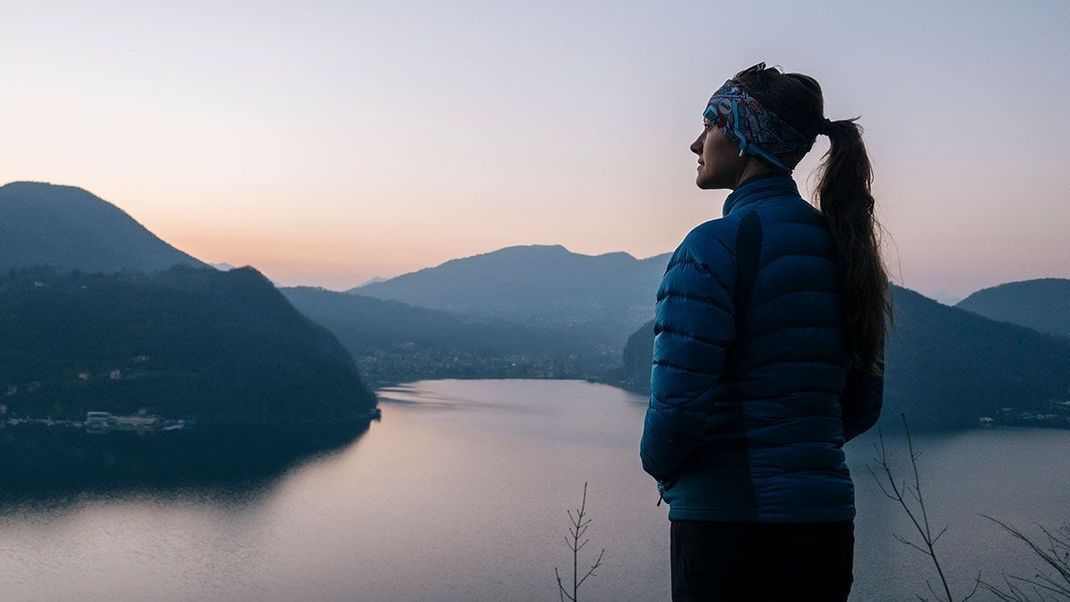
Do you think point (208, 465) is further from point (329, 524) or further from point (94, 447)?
point (329, 524)

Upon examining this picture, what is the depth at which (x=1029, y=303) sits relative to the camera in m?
88.8

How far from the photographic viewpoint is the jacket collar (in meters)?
0.92

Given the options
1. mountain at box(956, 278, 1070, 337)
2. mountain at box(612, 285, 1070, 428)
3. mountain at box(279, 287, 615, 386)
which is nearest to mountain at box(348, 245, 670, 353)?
mountain at box(279, 287, 615, 386)

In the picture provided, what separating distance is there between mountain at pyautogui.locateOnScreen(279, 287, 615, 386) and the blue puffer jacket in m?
58.8

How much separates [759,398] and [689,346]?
0.09 m

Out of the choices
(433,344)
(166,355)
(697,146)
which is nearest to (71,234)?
(433,344)

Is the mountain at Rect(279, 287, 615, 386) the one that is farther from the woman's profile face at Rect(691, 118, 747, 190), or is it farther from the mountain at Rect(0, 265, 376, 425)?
the woman's profile face at Rect(691, 118, 747, 190)

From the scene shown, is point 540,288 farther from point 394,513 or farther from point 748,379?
point 748,379

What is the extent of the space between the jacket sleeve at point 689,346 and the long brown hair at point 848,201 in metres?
0.15

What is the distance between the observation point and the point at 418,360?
232 ft

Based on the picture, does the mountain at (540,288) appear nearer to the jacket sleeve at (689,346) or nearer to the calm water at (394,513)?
the calm water at (394,513)

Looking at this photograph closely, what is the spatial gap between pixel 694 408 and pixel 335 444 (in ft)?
111

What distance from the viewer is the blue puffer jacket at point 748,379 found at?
806mm

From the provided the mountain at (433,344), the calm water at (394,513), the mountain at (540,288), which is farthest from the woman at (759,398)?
the mountain at (540,288)
